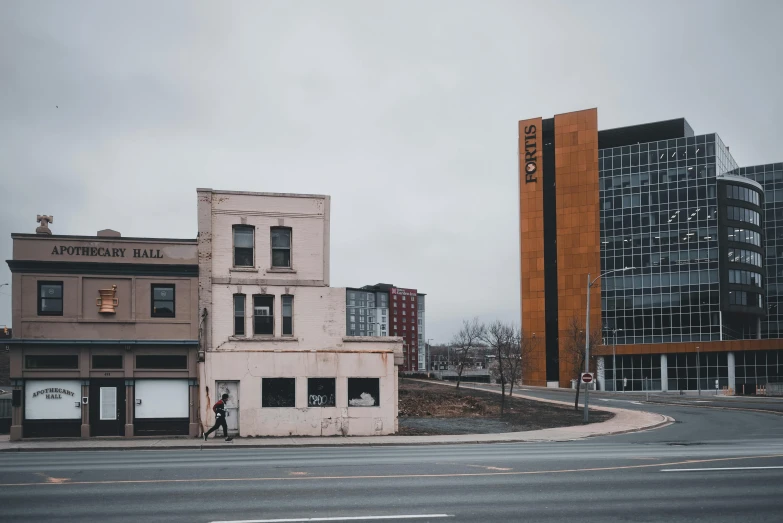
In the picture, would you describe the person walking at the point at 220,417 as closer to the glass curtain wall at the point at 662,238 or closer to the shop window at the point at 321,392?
the shop window at the point at 321,392

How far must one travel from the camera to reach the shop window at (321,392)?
3100 centimetres

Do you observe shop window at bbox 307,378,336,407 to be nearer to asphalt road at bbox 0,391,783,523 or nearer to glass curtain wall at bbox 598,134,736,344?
asphalt road at bbox 0,391,783,523

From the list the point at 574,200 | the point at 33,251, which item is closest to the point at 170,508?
the point at 33,251

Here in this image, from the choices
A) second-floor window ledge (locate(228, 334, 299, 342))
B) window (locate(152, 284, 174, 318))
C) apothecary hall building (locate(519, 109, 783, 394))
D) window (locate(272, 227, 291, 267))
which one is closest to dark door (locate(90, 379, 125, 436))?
window (locate(152, 284, 174, 318))

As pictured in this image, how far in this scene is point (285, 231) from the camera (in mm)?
32219

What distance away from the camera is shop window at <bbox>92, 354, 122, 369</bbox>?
2939cm

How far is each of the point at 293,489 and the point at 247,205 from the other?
18210 mm

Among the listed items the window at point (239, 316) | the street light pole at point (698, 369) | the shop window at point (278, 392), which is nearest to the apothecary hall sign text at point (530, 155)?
the street light pole at point (698, 369)

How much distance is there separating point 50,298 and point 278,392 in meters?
10.1

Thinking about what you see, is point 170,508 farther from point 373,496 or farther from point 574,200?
point 574,200

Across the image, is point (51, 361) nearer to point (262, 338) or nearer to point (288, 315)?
point (262, 338)

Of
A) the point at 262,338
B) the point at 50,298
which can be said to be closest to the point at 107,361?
the point at 50,298

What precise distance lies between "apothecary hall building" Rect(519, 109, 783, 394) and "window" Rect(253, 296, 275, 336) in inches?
2435

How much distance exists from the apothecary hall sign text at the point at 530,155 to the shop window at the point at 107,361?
86.0 metres
